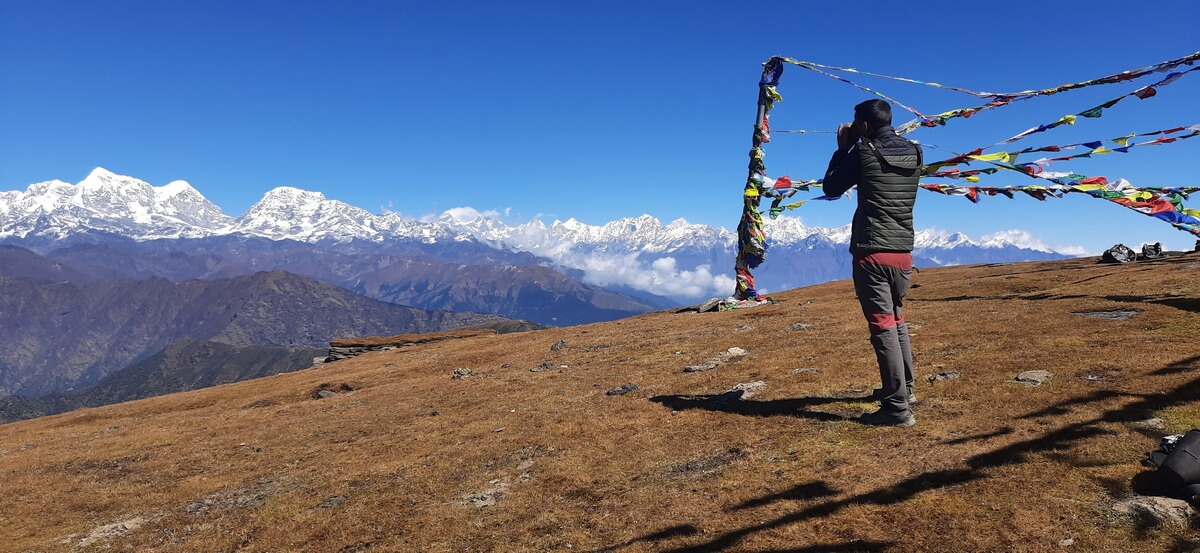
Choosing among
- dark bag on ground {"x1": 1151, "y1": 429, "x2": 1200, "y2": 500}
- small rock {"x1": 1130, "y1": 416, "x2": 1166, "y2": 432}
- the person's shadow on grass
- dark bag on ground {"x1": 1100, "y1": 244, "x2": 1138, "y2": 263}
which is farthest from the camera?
dark bag on ground {"x1": 1100, "y1": 244, "x2": 1138, "y2": 263}

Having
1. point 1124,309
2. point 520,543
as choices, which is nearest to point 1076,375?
point 1124,309

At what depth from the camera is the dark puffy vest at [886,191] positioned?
9.66 meters

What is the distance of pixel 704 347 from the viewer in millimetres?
20938

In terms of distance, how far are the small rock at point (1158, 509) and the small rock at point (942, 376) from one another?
19.5ft

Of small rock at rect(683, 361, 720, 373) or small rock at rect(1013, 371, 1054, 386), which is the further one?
small rock at rect(683, 361, 720, 373)

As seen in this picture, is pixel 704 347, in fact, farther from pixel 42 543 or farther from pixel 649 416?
pixel 42 543

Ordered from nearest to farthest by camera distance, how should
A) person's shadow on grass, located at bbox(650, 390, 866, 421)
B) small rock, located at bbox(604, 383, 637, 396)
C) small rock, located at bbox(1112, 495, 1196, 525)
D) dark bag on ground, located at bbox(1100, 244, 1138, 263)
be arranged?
1. small rock, located at bbox(1112, 495, 1196, 525)
2. person's shadow on grass, located at bbox(650, 390, 866, 421)
3. small rock, located at bbox(604, 383, 637, 396)
4. dark bag on ground, located at bbox(1100, 244, 1138, 263)

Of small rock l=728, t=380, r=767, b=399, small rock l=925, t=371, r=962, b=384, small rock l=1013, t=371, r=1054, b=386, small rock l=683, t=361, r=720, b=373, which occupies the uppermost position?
small rock l=1013, t=371, r=1054, b=386

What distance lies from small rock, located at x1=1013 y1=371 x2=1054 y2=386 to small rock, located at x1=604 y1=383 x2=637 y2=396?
8.23 m

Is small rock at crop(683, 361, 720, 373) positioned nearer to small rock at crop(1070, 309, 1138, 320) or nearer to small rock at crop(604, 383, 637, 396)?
small rock at crop(604, 383, 637, 396)

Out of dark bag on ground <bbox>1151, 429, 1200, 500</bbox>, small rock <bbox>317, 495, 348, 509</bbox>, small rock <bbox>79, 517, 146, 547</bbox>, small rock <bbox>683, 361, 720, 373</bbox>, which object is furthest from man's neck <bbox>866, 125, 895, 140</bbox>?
small rock <bbox>79, 517, 146, 547</bbox>

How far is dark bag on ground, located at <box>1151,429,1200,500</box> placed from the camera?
597cm

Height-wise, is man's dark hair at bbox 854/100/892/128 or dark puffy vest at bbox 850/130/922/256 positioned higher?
man's dark hair at bbox 854/100/892/128

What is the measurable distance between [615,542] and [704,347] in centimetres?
1433
